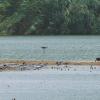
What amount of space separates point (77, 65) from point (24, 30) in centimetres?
11292

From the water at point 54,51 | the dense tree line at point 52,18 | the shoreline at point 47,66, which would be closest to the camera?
the shoreline at point 47,66

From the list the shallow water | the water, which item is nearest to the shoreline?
the shallow water

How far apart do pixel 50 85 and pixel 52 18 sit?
4586 inches

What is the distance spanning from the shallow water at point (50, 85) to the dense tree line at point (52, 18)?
102288 mm

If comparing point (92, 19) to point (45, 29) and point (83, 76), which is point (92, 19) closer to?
point (45, 29)

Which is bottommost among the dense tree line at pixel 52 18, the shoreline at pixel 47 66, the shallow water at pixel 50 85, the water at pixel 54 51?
the dense tree line at pixel 52 18

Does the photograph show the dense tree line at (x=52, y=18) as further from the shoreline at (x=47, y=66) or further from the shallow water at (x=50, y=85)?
the shallow water at (x=50, y=85)

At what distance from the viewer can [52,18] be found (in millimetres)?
164375

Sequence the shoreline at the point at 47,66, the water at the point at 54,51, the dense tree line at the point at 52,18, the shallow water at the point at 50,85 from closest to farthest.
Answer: the shallow water at the point at 50,85 → the shoreline at the point at 47,66 → the water at the point at 54,51 → the dense tree line at the point at 52,18

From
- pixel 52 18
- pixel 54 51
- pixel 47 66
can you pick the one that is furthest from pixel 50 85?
pixel 52 18

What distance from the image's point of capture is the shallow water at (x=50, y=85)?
140ft

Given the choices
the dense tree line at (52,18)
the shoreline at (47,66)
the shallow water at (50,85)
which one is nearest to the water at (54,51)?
the shoreline at (47,66)

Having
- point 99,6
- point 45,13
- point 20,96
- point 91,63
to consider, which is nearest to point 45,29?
point 45,13

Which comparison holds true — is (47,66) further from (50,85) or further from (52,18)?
(52,18)
